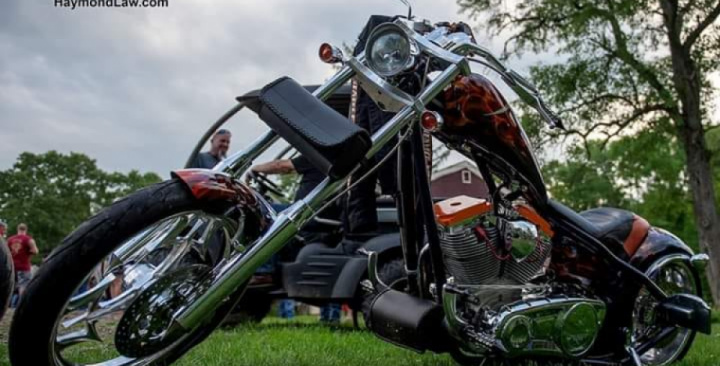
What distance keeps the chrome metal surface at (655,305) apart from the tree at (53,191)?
132ft

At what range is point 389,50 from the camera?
2654 millimetres

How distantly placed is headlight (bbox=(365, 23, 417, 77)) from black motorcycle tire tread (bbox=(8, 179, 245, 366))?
96 centimetres

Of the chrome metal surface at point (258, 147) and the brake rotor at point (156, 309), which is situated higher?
the chrome metal surface at point (258, 147)

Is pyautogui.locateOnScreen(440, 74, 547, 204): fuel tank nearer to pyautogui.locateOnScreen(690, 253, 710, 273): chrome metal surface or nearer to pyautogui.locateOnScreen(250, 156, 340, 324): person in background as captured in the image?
pyautogui.locateOnScreen(690, 253, 710, 273): chrome metal surface

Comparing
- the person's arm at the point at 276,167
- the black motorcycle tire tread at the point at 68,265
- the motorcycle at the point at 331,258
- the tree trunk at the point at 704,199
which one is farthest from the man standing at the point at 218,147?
the tree trunk at the point at 704,199

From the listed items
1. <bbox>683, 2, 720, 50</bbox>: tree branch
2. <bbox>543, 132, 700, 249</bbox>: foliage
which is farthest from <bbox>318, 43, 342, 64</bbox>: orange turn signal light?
<bbox>683, 2, 720, 50</bbox>: tree branch

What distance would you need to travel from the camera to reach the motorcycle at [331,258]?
18.1 feet

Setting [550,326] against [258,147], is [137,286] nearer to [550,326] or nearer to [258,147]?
[258,147]

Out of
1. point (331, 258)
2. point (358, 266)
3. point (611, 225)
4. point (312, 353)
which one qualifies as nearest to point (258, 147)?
point (312, 353)

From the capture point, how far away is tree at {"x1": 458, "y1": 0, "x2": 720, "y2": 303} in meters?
14.3

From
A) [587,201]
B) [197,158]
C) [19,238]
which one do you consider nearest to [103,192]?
[587,201]

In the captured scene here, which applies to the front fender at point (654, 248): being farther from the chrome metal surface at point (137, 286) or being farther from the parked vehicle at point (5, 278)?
the parked vehicle at point (5, 278)

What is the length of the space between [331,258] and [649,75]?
10823 mm

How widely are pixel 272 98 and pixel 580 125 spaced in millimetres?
13706
